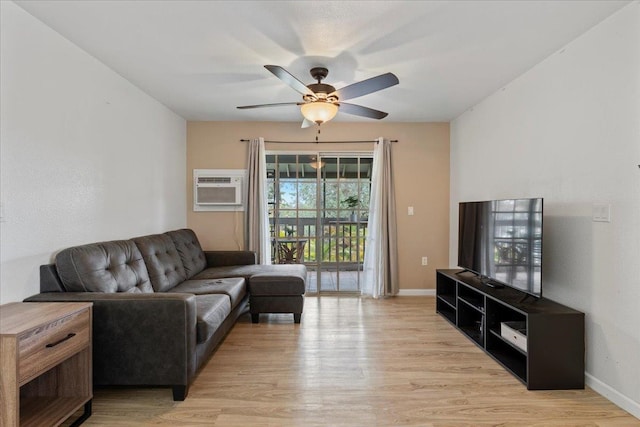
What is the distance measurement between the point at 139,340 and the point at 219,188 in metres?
2.86

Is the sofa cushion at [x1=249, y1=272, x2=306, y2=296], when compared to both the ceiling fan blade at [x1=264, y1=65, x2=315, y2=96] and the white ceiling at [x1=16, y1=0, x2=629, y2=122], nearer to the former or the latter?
the ceiling fan blade at [x1=264, y1=65, x2=315, y2=96]

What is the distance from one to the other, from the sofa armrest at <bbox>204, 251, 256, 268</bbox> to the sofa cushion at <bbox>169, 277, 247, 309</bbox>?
0.80 meters

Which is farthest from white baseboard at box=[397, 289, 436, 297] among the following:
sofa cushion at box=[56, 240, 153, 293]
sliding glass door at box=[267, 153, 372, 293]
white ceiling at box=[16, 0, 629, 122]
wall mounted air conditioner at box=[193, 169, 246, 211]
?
sofa cushion at box=[56, 240, 153, 293]

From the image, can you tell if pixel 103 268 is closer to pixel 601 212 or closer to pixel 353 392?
pixel 353 392

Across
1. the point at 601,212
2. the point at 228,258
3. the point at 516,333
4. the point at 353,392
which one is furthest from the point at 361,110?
the point at 228,258

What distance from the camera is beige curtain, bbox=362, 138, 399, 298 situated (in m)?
4.64

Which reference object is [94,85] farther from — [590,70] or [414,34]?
[590,70]

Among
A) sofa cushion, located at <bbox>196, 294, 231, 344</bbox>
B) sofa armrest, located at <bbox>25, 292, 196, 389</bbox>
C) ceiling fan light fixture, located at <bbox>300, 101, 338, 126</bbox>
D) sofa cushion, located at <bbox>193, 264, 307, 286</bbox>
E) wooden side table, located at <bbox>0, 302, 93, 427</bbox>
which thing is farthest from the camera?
sofa cushion, located at <bbox>193, 264, 307, 286</bbox>

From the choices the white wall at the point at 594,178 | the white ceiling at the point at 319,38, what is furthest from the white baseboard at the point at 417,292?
the white ceiling at the point at 319,38

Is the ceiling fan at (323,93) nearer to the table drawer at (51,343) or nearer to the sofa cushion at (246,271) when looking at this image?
the sofa cushion at (246,271)

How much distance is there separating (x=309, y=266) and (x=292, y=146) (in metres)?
1.74

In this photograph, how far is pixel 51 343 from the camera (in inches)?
65.5

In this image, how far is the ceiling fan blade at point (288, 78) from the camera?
2.36 meters

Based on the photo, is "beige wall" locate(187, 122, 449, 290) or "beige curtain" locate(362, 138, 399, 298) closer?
"beige curtain" locate(362, 138, 399, 298)
